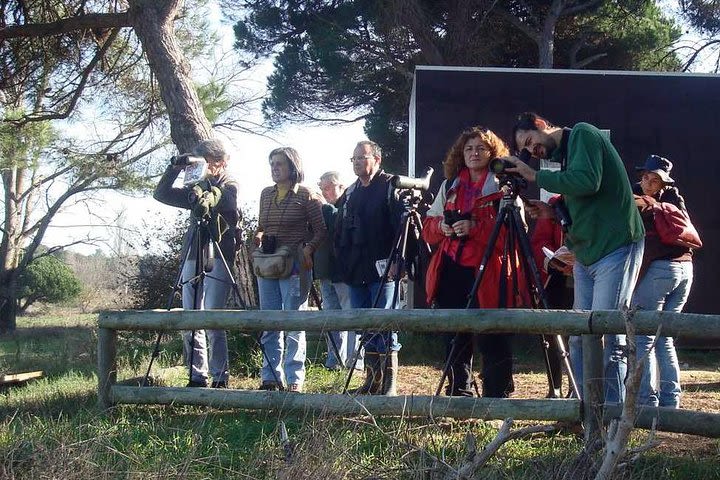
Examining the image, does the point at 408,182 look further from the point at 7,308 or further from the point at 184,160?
the point at 7,308

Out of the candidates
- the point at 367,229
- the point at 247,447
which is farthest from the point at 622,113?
the point at 247,447

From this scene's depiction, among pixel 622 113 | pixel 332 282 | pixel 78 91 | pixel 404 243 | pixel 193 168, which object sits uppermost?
pixel 78 91

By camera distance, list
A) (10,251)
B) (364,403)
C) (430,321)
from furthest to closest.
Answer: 1. (10,251)
2. (364,403)
3. (430,321)

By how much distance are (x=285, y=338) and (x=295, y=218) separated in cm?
85

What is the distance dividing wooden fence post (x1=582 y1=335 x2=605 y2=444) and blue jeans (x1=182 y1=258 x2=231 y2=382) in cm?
262

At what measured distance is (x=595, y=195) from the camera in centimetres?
430

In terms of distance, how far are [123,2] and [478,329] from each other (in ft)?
25.7

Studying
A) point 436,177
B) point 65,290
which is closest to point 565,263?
point 436,177

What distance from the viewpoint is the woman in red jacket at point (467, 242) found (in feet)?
16.2

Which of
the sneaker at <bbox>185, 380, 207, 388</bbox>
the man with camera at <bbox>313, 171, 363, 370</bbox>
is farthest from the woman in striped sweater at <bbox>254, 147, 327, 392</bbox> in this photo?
the sneaker at <bbox>185, 380, 207, 388</bbox>

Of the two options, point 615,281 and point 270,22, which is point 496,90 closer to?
point 615,281

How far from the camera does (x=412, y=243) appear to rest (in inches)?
224

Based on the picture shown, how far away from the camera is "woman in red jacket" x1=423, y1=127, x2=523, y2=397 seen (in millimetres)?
4949

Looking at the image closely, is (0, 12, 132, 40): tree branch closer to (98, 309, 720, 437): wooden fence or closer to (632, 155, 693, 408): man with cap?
(98, 309, 720, 437): wooden fence
